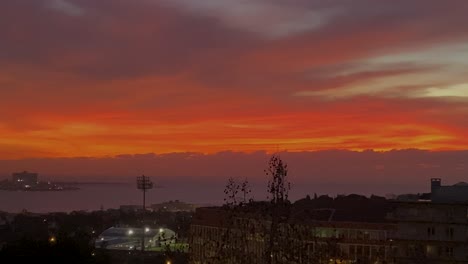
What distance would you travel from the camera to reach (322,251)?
12.7 m

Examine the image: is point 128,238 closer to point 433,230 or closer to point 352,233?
point 352,233

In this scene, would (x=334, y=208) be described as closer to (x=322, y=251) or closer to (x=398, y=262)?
(x=398, y=262)

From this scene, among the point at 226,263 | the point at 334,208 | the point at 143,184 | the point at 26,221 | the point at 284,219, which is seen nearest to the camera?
the point at 284,219

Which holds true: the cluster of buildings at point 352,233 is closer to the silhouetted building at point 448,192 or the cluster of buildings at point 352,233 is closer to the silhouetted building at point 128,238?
the silhouetted building at point 448,192

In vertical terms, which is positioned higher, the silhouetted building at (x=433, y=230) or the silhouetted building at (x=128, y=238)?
the silhouetted building at (x=433, y=230)

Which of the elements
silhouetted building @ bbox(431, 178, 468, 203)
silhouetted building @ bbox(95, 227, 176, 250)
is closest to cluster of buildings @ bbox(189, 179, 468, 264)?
silhouetted building @ bbox(431, 178, 468, 203)

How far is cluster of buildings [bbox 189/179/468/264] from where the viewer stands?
39.5 feet

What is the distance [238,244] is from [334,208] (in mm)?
30097

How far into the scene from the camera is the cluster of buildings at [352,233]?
1204 cm

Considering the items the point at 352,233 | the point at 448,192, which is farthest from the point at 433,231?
the point at 352,233

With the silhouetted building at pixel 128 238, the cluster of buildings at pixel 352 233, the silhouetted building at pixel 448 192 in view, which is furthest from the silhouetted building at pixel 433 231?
the silhouetted building at pixel 128 238

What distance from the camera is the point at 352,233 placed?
36.6 metres

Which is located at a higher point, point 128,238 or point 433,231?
point 433,231

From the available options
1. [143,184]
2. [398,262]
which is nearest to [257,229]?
[398,262]
